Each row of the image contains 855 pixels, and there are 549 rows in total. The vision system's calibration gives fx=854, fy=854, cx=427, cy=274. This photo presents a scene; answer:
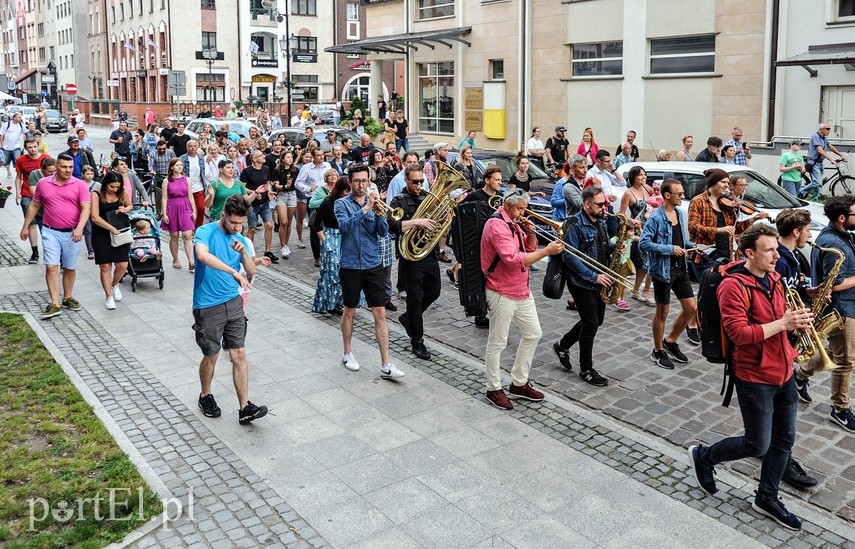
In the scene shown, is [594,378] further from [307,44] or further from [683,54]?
[307,44]

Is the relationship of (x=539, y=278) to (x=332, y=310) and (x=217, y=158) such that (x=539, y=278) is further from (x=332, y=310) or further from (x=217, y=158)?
(x=217, y=158)

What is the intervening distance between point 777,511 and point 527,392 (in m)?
2.60

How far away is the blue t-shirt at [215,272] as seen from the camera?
690 cm

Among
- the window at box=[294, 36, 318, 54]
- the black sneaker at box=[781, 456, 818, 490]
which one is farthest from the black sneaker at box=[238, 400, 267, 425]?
the window at box=[294, 36, 318, 54]

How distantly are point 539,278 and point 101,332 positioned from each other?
20.3ft

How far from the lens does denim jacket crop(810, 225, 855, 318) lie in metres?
6.69

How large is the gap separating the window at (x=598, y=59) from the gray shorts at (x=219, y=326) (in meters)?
20.0

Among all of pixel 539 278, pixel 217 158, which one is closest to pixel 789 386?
pixel 539 278

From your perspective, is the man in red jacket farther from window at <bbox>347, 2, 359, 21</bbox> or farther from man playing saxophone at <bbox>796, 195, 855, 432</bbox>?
window at <bbox>347, 2, 359, 21</bbox>

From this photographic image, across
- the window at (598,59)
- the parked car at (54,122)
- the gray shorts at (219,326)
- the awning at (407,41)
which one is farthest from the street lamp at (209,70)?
the gray shorts at (219,326)

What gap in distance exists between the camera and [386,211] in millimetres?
8188

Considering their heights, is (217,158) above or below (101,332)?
above

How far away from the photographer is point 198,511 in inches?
223

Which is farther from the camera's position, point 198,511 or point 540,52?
point 540,52
